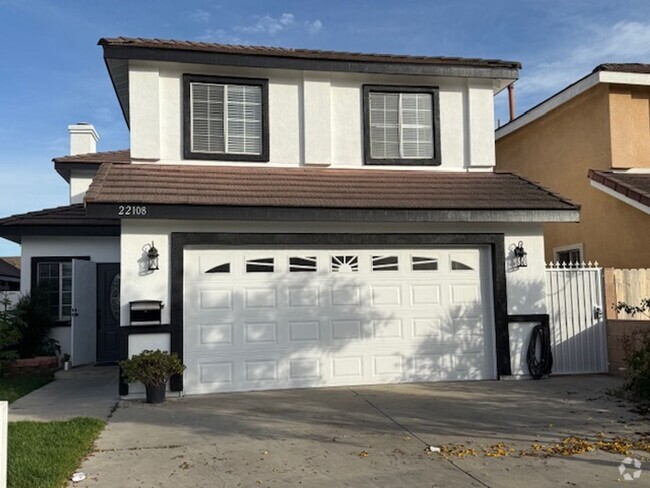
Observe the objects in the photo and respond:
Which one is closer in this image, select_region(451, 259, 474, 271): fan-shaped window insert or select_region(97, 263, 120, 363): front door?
→ select_region(451, 259, 474, 271): fan-shaped window insert

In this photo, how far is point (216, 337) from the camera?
9.58 metres

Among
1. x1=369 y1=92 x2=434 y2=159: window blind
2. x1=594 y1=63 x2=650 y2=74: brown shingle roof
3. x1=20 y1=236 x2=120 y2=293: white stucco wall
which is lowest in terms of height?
x1=20 y1=236 x2=120 y2=293: white stucco wall

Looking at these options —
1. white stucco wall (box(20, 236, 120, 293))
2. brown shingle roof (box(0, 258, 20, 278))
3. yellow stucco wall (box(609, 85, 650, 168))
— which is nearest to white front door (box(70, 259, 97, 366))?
white stucco wall (box(20, 236, 120, 293))

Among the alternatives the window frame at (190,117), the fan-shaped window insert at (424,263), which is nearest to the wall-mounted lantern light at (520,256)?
the fan-shaped window insert at (424,263)

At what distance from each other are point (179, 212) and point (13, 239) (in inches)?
243

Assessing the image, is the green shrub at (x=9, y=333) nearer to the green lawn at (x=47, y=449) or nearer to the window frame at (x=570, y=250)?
the green lawn at (x=47, y=449)

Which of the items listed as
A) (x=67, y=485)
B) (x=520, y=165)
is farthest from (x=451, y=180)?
(x=67, y=485)

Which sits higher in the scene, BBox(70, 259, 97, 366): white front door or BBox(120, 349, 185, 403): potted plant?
BBox(70, 259, 97, 366): white front door

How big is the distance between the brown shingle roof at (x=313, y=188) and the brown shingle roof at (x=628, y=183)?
6.75 ft

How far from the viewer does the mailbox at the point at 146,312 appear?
9078 millimetres

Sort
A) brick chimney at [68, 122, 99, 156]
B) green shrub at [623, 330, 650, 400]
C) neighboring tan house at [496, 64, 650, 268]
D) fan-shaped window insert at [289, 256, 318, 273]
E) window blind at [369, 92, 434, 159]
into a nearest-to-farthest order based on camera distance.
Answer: green shrub at [623, 330, 650, 400], fan-shaped window insert at [289, 256, 318, 273], window blind at [369, 92, 434, 159], neighboring tan house at [496, 64, 650, 268], brick chimney at [68, 122, 99, 156]

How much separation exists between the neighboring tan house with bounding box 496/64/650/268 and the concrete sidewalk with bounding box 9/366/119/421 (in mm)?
10124

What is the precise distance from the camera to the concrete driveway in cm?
539

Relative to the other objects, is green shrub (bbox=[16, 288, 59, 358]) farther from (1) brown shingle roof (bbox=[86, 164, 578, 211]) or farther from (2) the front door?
(1) brown shingle roof (bbox=[86, 164, 578, 211])
